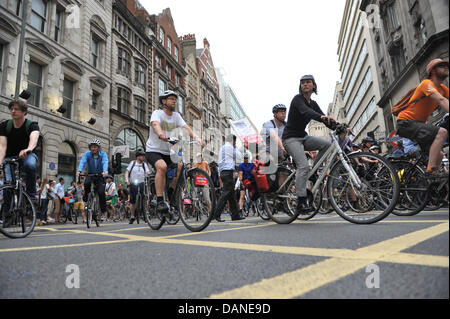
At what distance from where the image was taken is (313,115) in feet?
11.2

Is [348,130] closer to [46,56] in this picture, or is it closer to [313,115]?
[313,115]

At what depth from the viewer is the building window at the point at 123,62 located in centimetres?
2134

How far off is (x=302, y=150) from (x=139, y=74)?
22.8 m

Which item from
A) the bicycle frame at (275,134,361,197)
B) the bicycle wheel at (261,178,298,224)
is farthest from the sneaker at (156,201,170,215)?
the bicycle frame at (275,134,361,197)

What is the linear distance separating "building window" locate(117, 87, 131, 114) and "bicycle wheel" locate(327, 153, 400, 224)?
19898mm

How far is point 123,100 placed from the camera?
2127cm

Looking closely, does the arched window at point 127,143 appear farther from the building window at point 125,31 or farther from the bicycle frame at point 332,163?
the bicycle frame at point 332,163

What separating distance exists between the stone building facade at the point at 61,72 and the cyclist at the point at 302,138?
12.7 meters

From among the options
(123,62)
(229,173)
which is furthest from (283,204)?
(123,62)

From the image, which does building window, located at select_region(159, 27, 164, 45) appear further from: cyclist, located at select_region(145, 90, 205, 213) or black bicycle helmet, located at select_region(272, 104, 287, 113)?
cyclist, located at select_region(145, 90, 205, 213)

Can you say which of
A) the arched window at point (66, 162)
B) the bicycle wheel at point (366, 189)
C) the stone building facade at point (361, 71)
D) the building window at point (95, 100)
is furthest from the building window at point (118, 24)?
the stone building facade at point (361, 71)

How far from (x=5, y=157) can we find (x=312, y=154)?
4.18 m

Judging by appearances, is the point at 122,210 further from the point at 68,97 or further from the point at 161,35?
the point at 161,35
